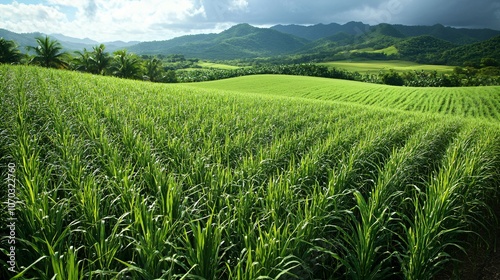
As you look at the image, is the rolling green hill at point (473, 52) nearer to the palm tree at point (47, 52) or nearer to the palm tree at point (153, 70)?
the palm tree at point (153, 70)

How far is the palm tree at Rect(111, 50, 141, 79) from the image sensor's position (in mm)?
45938

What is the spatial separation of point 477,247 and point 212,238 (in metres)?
3.91

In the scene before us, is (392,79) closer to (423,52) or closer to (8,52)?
(8,52)

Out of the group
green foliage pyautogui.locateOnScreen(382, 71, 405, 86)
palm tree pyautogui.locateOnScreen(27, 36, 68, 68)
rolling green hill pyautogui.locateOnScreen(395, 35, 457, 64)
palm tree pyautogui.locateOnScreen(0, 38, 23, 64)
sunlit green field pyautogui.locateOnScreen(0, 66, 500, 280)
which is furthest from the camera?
rolling green hill pyautogui.locateOnScreen(395, 35, 457, 64)

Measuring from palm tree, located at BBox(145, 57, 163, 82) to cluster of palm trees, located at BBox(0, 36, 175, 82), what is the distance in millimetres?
7139

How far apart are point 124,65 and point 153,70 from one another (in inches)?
480

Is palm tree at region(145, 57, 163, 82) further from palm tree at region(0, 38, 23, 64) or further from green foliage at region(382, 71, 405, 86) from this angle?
green foliage at region(382, 71, 405, 86)

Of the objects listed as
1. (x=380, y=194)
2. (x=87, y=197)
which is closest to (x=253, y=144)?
(x=380, y=194)

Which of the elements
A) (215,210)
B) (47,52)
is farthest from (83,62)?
(215,210)

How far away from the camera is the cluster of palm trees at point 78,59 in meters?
36.7

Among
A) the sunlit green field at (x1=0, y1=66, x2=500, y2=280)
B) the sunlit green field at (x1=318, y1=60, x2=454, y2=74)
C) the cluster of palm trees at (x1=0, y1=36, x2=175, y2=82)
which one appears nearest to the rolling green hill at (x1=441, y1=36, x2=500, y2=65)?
the sunlit green field at (x1=318, y1=60, x2=454, y2=74)

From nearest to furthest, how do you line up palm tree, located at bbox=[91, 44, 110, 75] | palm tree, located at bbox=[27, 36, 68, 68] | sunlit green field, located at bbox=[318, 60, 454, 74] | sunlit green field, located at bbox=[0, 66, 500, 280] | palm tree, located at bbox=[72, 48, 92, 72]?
sunlit green field, located at bbox=[0, 66, 500, 280]
palm tree, located at bbox=[27, 36, 68, 68]
palm tree, located at bbox=[72, 48, 92, 72]
palm tree, located at bbox=[91, 44, 110, 75]
sunlit green field, located at bbox=[318, 60, 454, 74]

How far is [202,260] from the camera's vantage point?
2.42 meters

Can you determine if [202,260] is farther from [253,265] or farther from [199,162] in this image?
[199,162]
